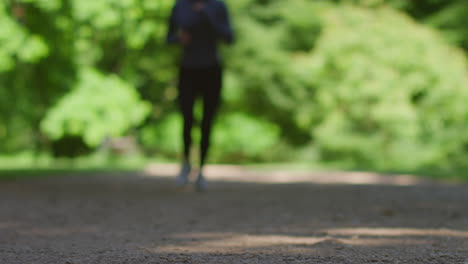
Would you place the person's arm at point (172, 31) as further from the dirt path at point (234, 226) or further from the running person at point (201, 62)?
the dirt path at point (234, 226)

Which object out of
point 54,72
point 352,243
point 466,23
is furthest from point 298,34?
A: point 352,243

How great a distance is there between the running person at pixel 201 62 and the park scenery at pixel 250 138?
0.51 feet

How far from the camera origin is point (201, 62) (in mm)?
6680

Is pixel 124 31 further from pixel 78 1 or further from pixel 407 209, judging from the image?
pixel 407 209

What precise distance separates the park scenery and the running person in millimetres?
155

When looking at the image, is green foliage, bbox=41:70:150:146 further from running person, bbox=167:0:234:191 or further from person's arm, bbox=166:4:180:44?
running person, bbox=167:0:234:191

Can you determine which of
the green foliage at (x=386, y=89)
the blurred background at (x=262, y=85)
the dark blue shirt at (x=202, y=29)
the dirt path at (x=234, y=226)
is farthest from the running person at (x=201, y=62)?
the green foliage at (x=386, y=89)

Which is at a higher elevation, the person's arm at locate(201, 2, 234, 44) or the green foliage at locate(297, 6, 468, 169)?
the green foliage at locate(297, 6, 468, 169)

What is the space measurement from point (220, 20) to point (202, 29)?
21cm

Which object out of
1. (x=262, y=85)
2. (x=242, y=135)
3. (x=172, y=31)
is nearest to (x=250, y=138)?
(x=242, y=135)

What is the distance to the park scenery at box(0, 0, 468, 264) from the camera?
A: 3.33 meters

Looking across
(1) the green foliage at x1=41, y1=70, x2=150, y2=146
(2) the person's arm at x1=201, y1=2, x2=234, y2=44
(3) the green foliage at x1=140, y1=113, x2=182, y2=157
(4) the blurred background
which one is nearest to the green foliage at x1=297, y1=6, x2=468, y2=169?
(4) the blurred background

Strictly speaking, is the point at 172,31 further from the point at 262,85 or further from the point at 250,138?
the point at 262,85

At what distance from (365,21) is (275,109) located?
688 centimetres
